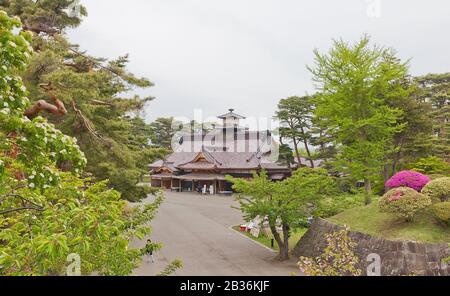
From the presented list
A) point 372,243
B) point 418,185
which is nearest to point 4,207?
point 372,243

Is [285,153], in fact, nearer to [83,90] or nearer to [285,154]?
[285,154]

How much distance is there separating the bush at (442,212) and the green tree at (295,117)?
21241 mm

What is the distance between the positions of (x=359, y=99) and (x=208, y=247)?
11630 mm

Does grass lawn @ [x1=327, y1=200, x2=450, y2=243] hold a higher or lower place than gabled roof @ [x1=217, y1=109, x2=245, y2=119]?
lower

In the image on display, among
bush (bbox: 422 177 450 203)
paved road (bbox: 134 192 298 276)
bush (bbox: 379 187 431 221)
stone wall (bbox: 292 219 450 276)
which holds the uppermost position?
bush (bbox: 422 177 450 203)

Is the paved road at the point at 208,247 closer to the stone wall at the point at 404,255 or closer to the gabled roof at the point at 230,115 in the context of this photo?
the stone wall at the point at 404,255

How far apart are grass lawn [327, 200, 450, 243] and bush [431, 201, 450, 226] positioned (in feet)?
0.93

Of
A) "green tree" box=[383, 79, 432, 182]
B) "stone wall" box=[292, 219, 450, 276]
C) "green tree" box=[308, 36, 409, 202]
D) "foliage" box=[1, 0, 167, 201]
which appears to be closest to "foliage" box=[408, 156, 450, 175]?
"green tree" box=[383, 79, 432, 182]

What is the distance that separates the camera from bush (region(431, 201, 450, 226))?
12766 millimetres

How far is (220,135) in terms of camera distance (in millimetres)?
50094

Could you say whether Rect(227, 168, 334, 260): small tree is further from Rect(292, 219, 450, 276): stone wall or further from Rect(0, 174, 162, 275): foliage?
Rect(0, 174, 162, 275): foliage

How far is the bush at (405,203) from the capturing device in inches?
524
